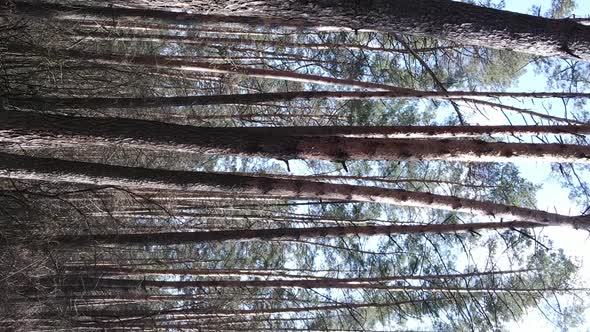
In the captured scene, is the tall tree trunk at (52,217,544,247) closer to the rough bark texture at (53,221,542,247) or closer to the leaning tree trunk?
the rough bark texture at (53,221,542,247)

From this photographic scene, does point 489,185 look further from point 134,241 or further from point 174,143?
point 174,143

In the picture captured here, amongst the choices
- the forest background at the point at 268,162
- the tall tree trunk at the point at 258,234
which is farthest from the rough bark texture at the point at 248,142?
the tall tree trunk at the point at 258,234

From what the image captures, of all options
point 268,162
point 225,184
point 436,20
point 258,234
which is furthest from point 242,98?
point 268,162

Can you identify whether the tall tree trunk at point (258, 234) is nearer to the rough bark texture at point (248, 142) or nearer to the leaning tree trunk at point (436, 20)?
the rough bark texture at point (248, 142)

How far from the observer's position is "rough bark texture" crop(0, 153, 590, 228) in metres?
4.71

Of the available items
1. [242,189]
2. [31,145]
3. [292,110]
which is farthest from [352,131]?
[292,110]

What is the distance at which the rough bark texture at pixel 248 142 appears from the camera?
13.4 feet

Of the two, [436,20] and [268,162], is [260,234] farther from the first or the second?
[268,162]

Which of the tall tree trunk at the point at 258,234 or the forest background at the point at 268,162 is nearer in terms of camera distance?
the forest background at the point at 268,162

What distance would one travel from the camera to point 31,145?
4270 mm

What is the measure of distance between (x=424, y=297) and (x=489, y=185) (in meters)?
1.91

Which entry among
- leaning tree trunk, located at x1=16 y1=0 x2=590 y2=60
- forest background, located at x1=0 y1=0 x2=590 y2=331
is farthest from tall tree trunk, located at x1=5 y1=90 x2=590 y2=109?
leaning tree trunk, located at x1=16 y1=0 x2=590 y2=60

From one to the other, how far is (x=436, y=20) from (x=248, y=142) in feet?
5.19

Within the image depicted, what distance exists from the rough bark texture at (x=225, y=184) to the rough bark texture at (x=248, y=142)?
485 millimetres
